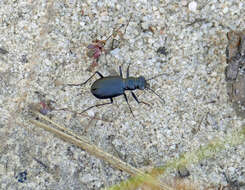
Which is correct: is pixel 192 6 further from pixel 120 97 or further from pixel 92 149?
pixel 92 149

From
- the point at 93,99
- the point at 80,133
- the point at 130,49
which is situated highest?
the point at 130,49

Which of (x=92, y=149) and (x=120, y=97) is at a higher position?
(x=120, y=97)

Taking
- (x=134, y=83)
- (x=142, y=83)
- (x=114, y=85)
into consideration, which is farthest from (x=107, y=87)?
(x=142, y=83)

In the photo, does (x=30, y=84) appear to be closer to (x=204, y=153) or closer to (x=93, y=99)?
(x=93, y=99)

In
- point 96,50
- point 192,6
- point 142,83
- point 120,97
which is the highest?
point 192,6

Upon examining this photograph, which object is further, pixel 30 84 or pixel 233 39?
pixel 30 84

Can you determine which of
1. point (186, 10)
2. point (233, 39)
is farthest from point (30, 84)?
point (233, 39)


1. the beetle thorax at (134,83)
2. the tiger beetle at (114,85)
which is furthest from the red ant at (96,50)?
the beetle thorax at (134,83)

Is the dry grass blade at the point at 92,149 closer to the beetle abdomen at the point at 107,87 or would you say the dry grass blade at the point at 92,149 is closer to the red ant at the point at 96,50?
the beetle abdomen at the point at 107,87
